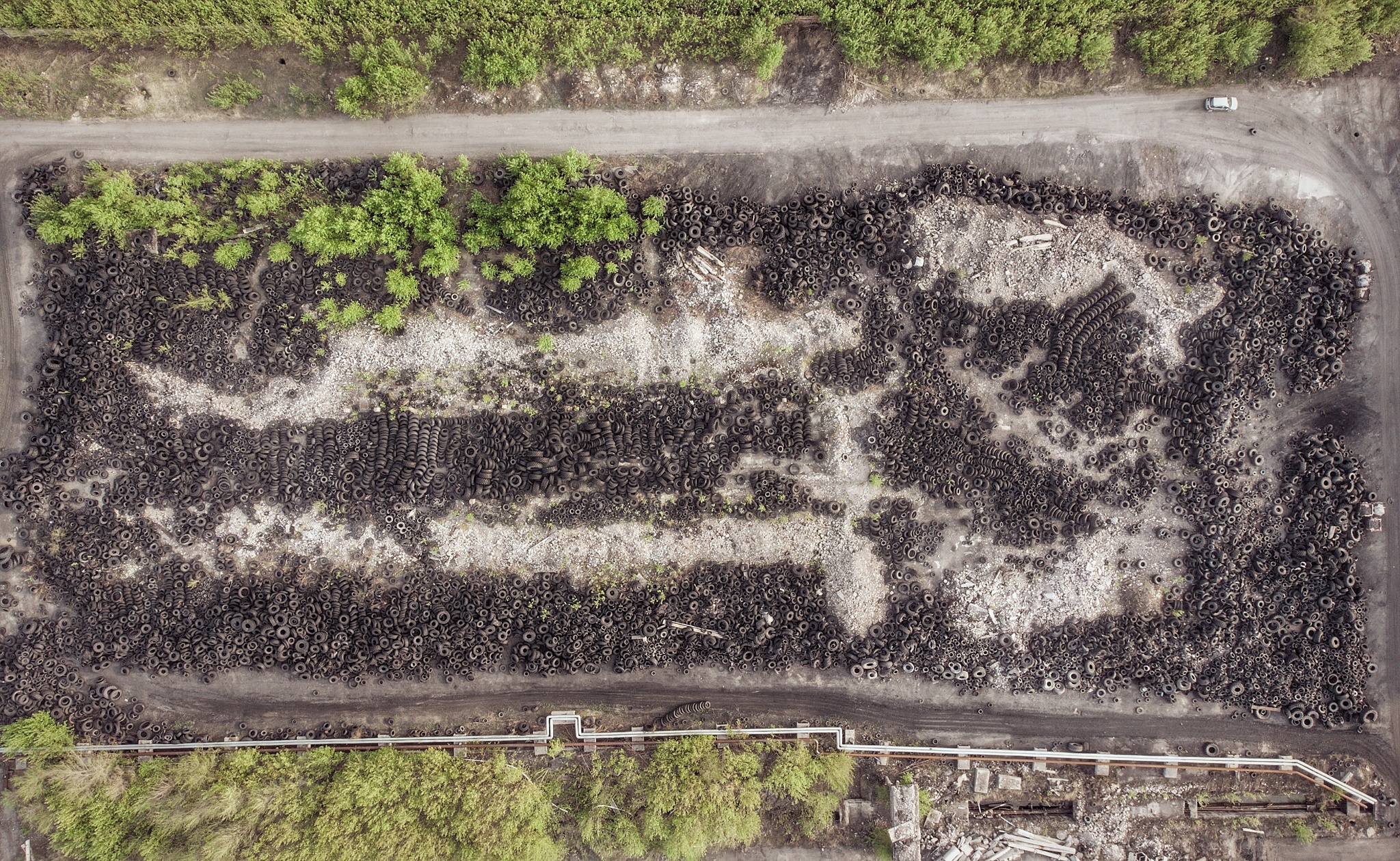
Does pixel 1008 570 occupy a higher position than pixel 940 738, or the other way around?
pixel 1008 570

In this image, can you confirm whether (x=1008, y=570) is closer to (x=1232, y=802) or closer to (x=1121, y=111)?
(x=1232, y=802)

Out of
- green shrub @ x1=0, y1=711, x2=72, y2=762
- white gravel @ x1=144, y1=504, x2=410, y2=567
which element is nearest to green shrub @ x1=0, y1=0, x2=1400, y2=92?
white gravel @ x1=144, y1=504, x2=410, y2=567

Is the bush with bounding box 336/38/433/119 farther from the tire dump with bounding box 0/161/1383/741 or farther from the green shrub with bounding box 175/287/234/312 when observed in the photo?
the green shrub with bounding box 175/287/234/312

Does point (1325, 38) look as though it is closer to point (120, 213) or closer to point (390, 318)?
point (390, 318)

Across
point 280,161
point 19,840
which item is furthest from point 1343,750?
point 19,840

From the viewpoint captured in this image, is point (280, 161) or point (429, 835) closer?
point (429, 835)

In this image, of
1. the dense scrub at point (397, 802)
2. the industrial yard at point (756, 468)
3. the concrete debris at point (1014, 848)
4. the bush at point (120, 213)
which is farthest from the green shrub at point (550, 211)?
the concrete debris at point (1014, 848)
